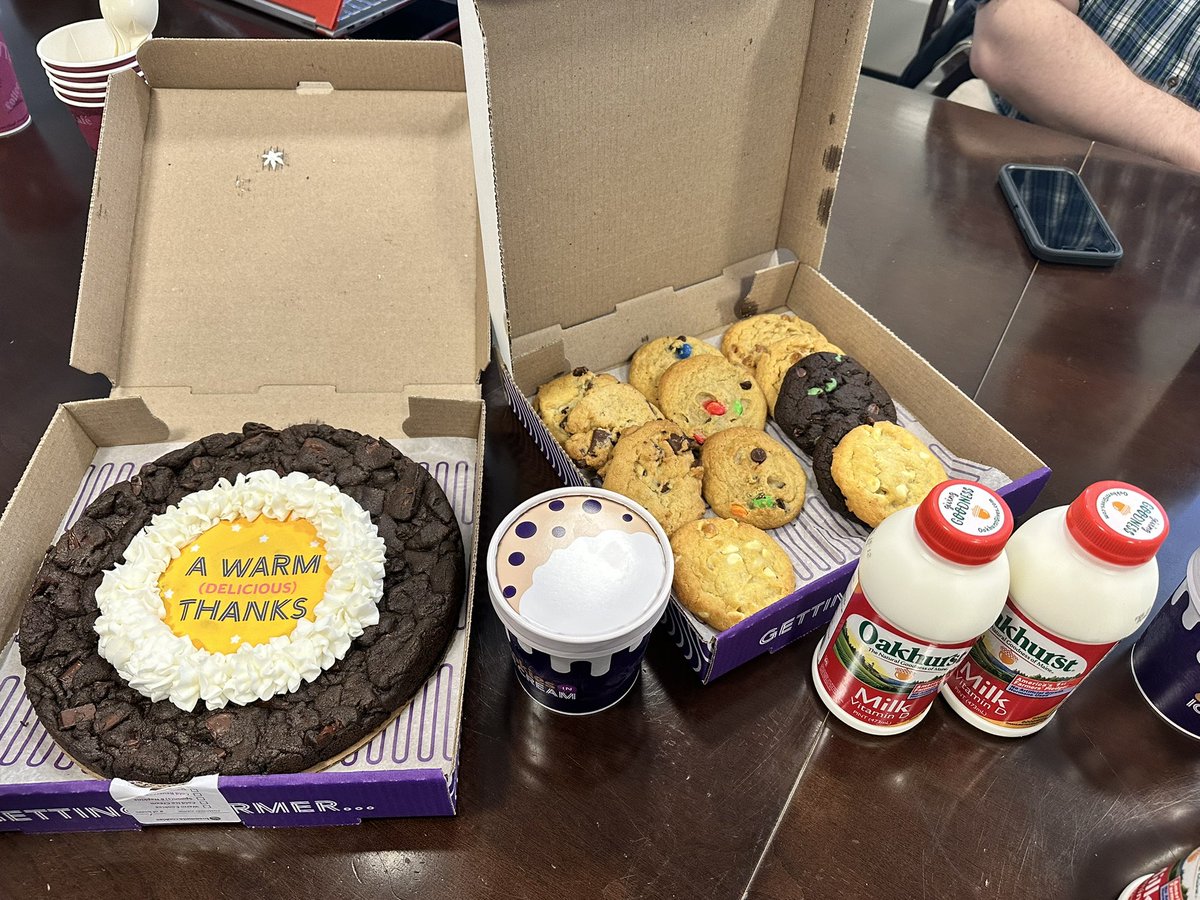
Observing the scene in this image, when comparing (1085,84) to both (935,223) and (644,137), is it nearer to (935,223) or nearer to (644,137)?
(935,223)

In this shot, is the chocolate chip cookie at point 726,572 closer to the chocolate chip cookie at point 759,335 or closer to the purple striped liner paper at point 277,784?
the purple striped liner paper at point 277,784

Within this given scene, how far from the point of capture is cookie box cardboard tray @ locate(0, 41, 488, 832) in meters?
1.14

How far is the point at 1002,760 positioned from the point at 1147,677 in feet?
0.67

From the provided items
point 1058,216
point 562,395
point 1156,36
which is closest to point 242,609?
point 562,395

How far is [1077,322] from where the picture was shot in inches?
53.1

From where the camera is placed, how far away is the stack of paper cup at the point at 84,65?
1.38 m

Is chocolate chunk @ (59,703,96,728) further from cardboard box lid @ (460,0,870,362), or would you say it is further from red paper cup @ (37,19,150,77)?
red paper cup @ (37,19,150,77)

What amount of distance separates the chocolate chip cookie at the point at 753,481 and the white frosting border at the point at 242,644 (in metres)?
0.45

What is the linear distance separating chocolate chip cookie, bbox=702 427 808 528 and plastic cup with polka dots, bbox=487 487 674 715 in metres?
0.28

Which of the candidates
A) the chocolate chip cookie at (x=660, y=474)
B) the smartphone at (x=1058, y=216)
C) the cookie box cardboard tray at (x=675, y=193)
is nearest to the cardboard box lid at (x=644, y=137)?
the cookie box cardboard tray at (x=675, y=193)

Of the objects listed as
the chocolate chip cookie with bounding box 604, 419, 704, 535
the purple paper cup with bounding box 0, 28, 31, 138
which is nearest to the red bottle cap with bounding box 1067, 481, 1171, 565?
the chocolate chip cookie with bounding box 604, 419, 704, 535

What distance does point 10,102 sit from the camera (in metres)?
1.60

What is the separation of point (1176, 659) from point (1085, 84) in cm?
147

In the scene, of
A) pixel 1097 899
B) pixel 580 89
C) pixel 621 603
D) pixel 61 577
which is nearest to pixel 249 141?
pixel 580 89
